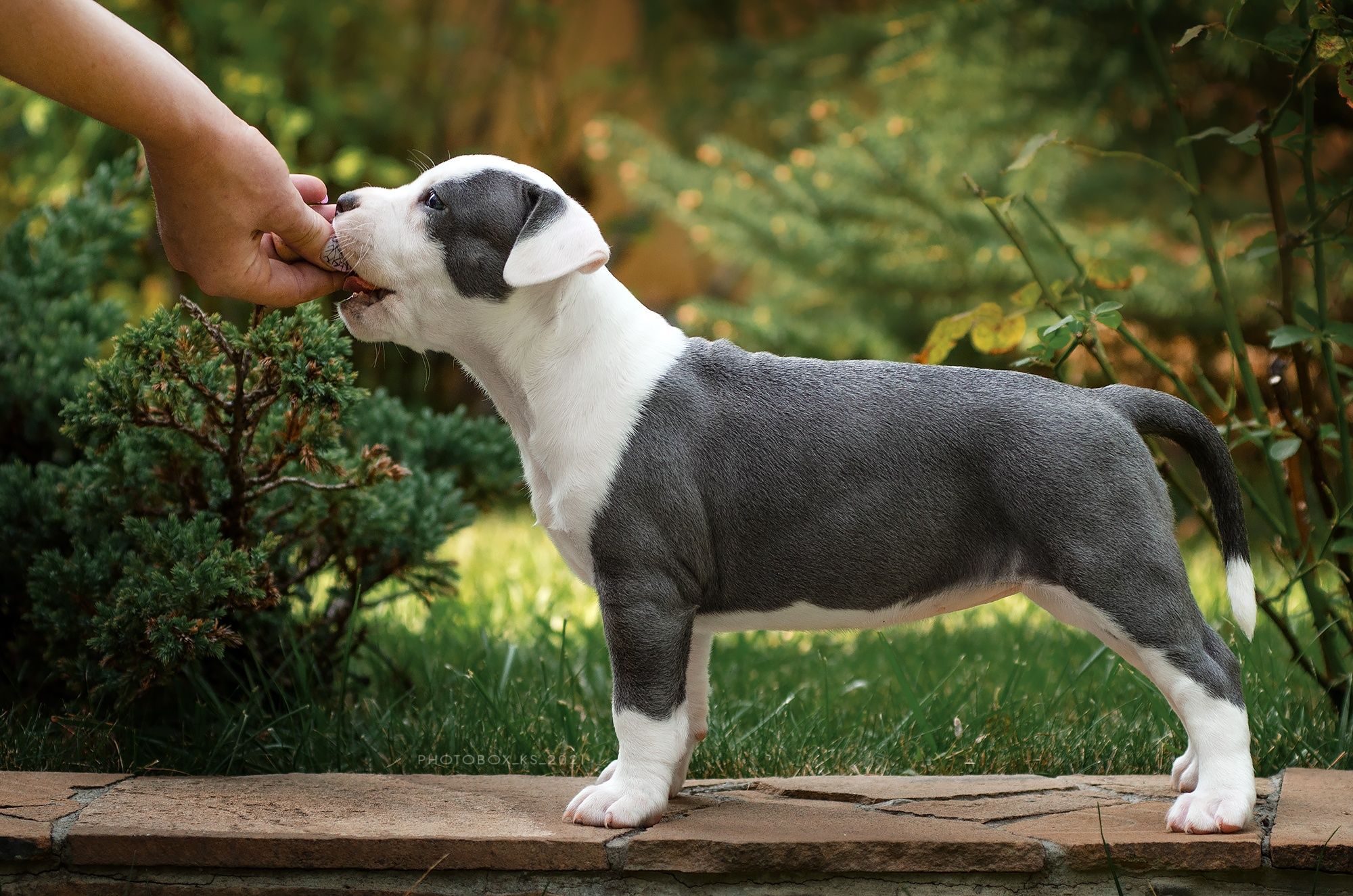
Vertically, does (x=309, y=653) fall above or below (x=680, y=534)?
below

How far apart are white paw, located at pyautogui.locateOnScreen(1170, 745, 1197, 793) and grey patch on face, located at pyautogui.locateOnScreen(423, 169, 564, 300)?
1682mm

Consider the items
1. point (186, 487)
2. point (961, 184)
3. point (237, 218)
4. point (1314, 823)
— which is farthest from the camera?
point (961, 184)

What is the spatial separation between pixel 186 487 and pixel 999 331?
7.02ft

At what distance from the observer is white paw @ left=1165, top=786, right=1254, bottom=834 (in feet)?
8.09

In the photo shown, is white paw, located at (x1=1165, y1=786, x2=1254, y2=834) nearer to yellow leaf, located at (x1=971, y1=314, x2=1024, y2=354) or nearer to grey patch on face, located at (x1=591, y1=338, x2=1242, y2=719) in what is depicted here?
grey patch on face, located at (x1=591, y1=338, x2=1242, y2=719)

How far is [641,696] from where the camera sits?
8.25 ft

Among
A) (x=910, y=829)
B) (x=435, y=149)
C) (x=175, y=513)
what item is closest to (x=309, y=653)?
(x=175, y=513)

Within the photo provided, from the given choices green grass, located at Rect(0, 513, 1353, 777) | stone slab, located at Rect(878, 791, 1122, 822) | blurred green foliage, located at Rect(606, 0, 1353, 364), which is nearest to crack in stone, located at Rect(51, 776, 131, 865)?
green grass, located at Rect(0, 513, 1353, 777)

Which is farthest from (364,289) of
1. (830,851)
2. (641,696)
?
(830,851)

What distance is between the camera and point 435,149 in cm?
1009

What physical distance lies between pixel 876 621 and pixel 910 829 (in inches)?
16.1

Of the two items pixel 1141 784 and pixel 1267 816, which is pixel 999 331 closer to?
pixel 1141 784

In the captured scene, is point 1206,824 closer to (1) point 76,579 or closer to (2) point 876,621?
(2) point 876,621

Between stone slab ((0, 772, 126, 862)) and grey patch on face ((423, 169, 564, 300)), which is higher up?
grey patch on face ((423, 169, 564, 300))
